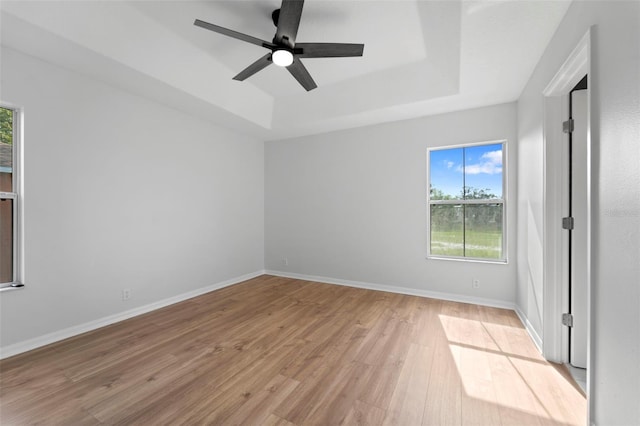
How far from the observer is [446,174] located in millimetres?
3885

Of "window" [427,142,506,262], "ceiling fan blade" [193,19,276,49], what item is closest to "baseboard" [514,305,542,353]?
"window" [427,142,506,262]

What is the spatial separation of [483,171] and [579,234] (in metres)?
1.76

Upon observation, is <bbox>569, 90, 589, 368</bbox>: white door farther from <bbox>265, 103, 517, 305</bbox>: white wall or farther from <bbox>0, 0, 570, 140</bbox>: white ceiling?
<bbox>265, 103, 517, 305</bbox>: white wall

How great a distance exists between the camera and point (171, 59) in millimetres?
2875

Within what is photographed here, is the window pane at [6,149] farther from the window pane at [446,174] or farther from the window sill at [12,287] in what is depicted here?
the window pane at [446,174]

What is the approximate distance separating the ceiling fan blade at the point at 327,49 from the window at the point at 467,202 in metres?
2.22

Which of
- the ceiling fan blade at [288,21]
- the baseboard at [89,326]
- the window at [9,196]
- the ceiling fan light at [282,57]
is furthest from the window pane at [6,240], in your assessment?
the ceiling fan blade at [288,21]

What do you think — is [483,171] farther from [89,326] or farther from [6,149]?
[6,149]

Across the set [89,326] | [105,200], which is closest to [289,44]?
[105,200]

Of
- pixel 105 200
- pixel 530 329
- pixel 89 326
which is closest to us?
pixel 530 329

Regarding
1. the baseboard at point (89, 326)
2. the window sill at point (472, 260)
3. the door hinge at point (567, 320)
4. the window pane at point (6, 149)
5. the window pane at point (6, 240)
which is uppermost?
the window pane at point (6, 149)

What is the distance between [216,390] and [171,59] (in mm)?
3263

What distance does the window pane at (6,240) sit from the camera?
7.74 feet

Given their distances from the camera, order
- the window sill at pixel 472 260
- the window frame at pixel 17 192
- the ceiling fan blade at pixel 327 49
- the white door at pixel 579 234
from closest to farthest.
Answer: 1. the white door at pixel 579 234
2. the ceiling fan blade at pixel 327 49
3. the window frame at pixel 17 192
4. the window sill at pixel 472 260
